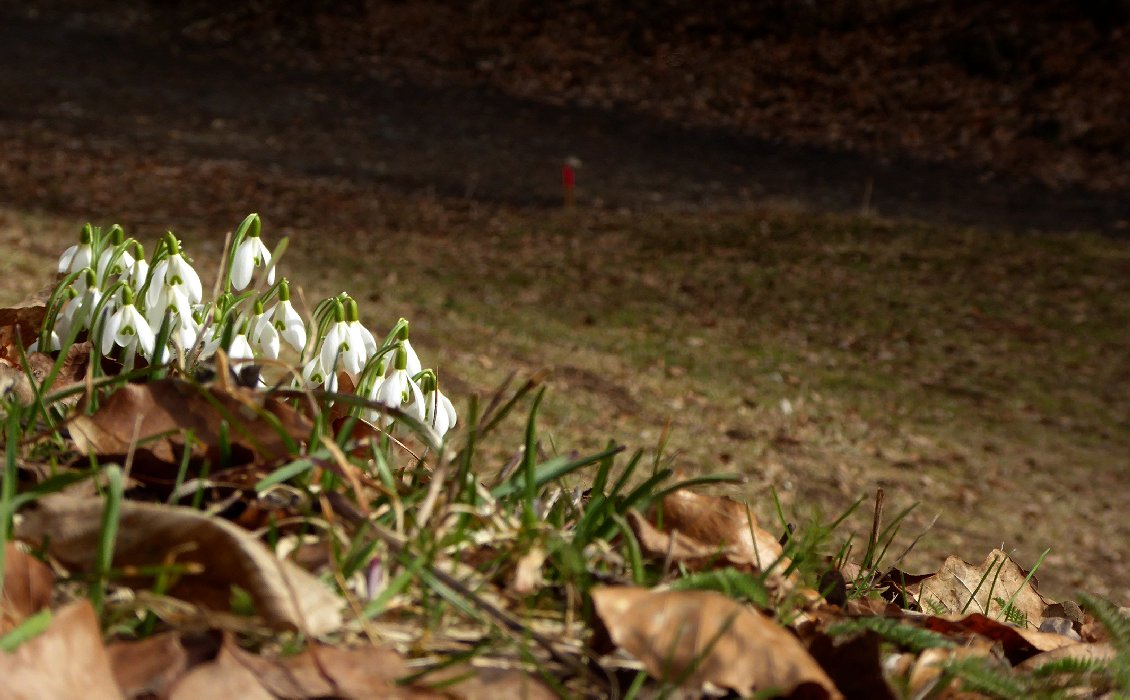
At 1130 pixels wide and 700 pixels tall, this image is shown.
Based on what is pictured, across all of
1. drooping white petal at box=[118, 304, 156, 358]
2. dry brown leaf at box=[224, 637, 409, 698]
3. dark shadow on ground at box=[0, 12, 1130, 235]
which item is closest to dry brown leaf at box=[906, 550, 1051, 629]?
dry brown leaf at box=[224, 637, 409, 698]

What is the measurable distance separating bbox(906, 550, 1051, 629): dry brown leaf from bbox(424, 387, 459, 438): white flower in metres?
0.86

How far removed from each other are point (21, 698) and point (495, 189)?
44.3 ft

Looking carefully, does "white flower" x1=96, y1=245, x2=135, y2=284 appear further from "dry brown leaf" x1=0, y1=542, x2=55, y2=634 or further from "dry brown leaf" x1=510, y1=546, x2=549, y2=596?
"dry brown leaf" x1=510, y1=546, x2=549, y2=596

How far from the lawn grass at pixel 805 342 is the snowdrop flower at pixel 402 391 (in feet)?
13.8

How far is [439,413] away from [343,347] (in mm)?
237

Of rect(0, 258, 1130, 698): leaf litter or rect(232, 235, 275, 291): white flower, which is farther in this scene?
rect(232, 235, 275, 291): white flower

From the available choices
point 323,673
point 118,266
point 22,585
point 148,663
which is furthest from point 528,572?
point 118,266

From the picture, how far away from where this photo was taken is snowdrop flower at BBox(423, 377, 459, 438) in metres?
1.92

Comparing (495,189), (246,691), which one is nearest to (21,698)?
(246,691)

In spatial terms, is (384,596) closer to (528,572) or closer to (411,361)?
(528,572)

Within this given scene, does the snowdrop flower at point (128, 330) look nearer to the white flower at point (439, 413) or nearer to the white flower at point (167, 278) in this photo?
the white flower at point (167, 278)

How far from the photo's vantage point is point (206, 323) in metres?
1.75

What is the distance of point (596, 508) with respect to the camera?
136 cm

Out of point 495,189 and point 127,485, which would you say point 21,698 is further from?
point 495,189
